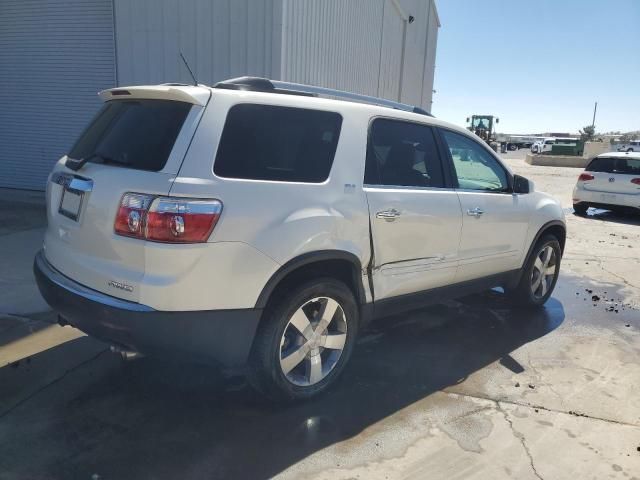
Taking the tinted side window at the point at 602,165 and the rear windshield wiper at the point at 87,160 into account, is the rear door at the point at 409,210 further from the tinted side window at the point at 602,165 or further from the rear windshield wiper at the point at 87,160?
the tinted side window at the point at 602,165

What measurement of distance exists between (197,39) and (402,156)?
241 inches

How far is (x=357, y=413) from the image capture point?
3.27 m

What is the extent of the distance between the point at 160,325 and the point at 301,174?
1.16 m

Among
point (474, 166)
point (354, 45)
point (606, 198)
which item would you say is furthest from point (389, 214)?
point (606, 198)

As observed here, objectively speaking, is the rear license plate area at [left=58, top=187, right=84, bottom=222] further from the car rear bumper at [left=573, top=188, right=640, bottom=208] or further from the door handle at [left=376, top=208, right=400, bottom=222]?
the car rear bumper at [left=573, top=188, right=640, bottom=208]

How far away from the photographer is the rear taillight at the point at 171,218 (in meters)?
2.56

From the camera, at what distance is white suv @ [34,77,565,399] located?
2.63 meters

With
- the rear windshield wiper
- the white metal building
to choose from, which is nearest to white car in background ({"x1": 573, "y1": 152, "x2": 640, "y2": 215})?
the white metal building

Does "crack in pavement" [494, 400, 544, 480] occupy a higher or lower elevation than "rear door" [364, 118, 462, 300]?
lower

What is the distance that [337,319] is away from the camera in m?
3.43

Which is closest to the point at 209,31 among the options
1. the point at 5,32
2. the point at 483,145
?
the point at 5,32

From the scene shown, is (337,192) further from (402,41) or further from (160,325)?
(402,41)

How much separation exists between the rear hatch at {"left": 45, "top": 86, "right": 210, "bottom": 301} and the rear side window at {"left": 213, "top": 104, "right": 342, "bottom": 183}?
207 millimetres

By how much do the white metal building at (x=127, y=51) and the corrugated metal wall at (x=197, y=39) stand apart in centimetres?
2
